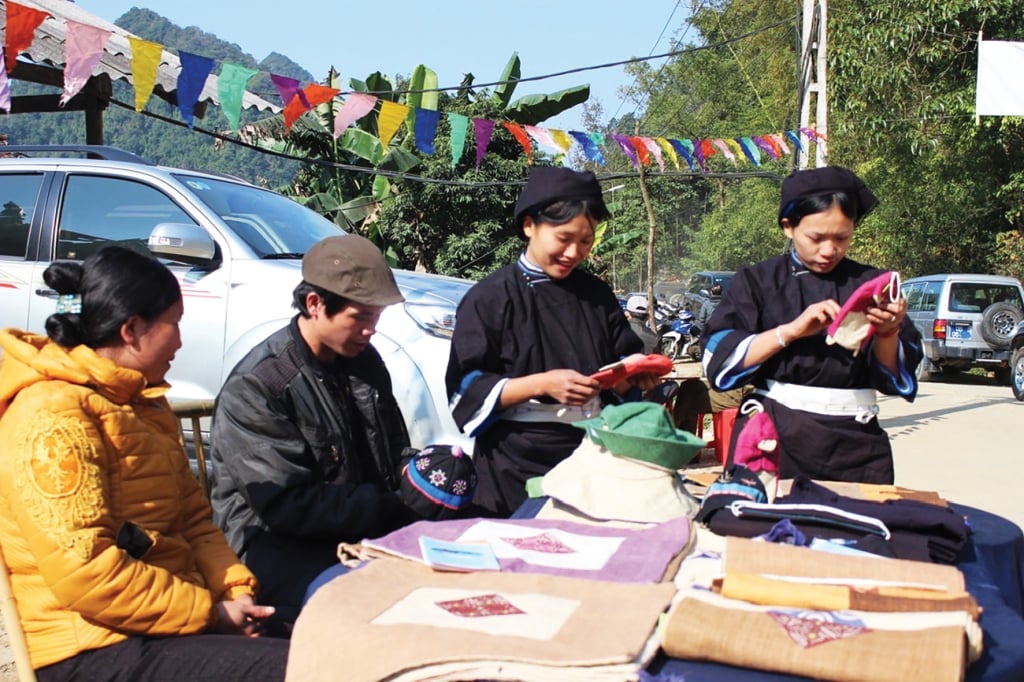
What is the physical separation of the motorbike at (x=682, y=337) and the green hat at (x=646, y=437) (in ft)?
53.1

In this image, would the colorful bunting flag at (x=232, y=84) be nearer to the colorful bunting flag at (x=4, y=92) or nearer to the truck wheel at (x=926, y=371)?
the colorful bunting flag at (x=4, y=92)

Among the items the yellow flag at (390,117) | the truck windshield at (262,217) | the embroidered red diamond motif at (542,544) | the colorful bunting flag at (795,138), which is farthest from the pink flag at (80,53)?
the colorful bunting flag at (795,138)

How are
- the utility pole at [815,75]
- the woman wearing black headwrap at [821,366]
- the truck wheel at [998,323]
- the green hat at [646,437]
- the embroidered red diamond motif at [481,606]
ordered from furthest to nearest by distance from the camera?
the truck wheel at [998,323]
the utility pole at [815,75]
the woman wearing black headwrap at [821,366]
the green hat at [646,437]
the embroidered red diamond motif at [481,606]

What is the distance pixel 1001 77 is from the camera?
1022cm

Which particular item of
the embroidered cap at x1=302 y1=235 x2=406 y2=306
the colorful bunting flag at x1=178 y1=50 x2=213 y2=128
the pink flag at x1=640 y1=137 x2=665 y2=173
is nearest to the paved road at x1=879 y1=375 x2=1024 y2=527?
the pink flag at x1=640 y1=137 x2=665 y2=173

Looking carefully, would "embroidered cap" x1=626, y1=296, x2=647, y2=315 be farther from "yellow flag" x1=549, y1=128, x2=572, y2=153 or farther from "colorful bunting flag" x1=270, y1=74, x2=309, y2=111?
"colorful bunting flag" x1=270, y1=74, x2=309, y2=111

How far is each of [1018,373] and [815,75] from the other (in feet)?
16.5

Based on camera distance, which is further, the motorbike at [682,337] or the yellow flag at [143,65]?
the motorbike at [682,337]

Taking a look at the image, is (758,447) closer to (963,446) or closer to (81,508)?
(81,508)

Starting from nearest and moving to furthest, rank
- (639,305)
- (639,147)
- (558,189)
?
(558,189), (639,147), (639,305)

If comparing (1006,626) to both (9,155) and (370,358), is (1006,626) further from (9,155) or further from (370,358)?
(9,155)

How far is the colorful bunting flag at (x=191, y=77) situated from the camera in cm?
768

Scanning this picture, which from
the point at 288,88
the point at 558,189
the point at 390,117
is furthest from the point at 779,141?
the point at 558,189

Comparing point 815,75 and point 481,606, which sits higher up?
point 815,75
